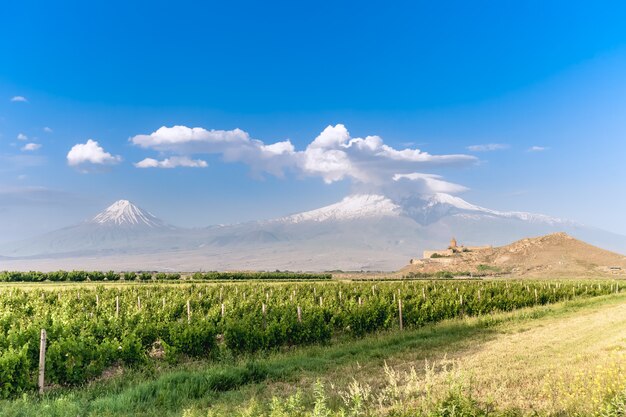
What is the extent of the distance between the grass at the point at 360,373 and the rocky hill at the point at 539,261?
10079cm

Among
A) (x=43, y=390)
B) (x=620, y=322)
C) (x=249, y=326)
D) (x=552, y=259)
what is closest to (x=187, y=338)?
(x=249, y=326)

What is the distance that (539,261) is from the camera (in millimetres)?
126250

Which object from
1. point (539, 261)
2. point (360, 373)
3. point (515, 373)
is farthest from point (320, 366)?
point (539, 261)

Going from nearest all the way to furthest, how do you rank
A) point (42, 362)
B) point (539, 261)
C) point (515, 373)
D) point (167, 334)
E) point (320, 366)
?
point (515, 373) < point (42, 362) < point (320, 366) < point (167, 334) < point (539, 261)

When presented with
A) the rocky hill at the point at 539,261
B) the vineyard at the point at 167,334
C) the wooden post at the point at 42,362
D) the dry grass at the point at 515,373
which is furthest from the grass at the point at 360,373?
the rocky hill at the point at 539,261

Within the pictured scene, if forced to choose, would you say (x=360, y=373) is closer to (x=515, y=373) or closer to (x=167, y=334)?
(x=515, y=373)

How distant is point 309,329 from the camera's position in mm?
21312

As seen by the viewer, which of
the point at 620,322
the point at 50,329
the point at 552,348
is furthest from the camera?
the point at 620,322

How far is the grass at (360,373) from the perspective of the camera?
11078mm

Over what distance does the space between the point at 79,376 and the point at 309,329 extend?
10135 mm

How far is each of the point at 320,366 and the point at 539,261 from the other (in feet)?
419

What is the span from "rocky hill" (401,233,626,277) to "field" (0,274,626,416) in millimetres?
100372

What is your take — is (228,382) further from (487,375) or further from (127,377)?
(487,375)

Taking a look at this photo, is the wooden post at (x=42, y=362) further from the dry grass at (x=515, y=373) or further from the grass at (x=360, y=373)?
the dry grass at (x=515, y=373)
